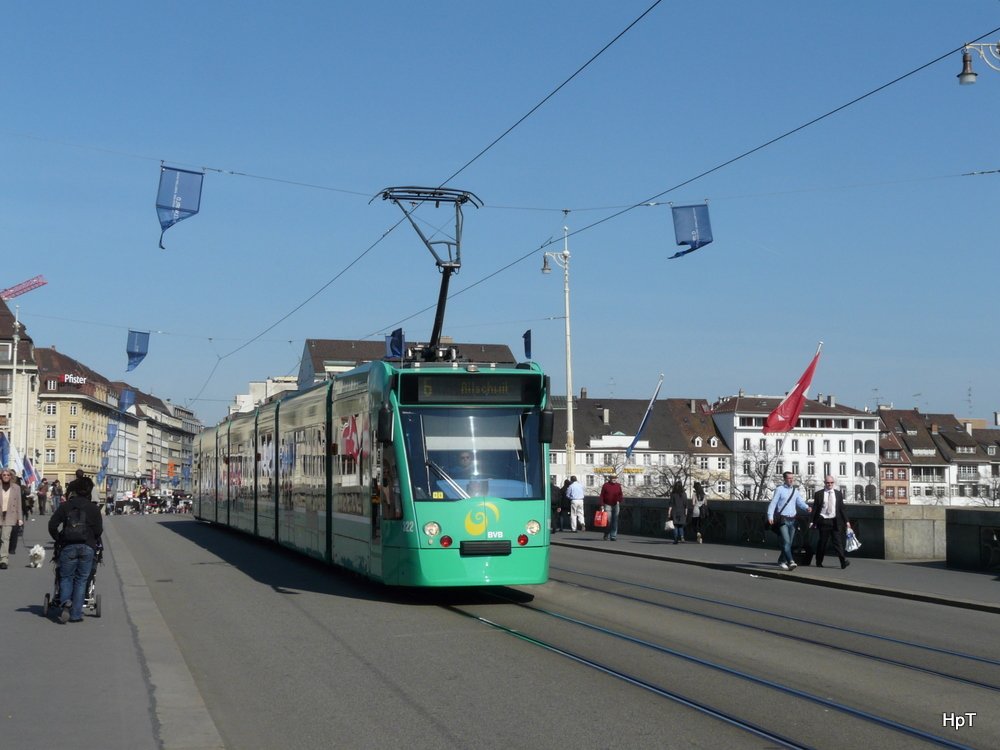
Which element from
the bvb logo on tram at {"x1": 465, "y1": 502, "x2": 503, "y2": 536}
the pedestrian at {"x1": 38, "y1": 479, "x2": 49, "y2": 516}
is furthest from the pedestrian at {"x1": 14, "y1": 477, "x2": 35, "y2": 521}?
the pedestrian at {"x1": 38, "y1": 479, "x2": 49, "y2": 516}

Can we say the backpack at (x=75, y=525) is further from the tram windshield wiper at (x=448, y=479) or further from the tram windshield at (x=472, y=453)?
the tram windshield wiper at (x=448, y=479)

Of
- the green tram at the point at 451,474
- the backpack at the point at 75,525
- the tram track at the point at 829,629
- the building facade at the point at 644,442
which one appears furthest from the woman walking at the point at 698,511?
the building facade at the point at 644,442

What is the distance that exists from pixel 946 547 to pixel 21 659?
17816mm

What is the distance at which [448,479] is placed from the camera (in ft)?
53.3

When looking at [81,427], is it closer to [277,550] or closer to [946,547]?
[277,550]

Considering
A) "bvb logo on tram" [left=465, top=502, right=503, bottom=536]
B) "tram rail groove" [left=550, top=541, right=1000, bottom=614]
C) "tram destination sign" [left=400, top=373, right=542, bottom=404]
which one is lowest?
"tram rail groove" [left=550, top=541, right=1000, bottom=614]

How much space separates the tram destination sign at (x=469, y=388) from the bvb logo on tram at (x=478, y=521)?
139 cm

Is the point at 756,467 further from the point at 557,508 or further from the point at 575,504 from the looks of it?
the point at 575,504

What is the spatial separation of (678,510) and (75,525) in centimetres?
2006

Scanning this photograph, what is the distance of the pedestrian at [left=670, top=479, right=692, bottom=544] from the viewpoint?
1264 inches

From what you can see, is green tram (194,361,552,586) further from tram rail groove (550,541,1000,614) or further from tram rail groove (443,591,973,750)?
tram rail groove (550,541,1000,614)

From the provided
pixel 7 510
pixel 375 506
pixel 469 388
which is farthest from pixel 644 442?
pixel 469 388

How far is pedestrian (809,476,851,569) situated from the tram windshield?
8031mm

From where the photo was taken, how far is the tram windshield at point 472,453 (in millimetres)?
16266
